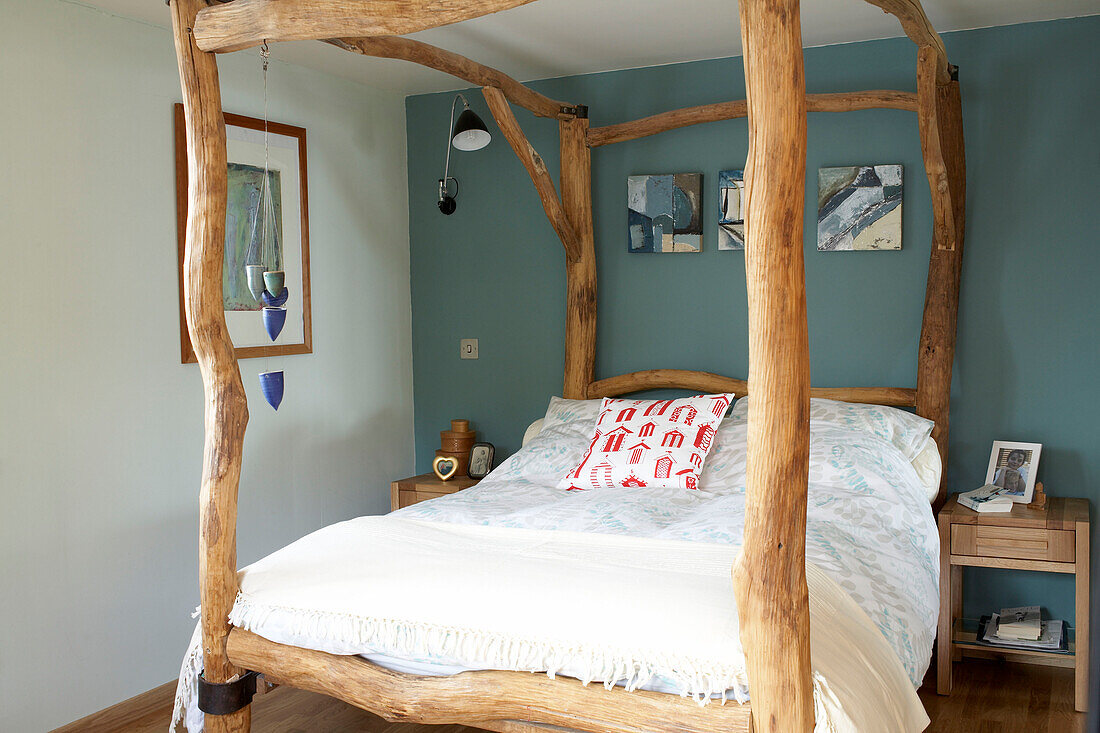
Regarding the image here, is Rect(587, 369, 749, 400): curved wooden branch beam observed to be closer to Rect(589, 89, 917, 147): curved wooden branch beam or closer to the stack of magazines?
Rect(589, 89, 917, 147): curved wooden branch beam

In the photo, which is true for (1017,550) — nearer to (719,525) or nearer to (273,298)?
(719,525)

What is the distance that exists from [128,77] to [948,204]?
2.82 m

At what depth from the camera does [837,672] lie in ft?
5.77

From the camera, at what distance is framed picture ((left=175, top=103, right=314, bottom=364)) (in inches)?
129

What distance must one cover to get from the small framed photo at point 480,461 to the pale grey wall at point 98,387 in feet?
2.60

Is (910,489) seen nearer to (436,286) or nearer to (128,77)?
(436,286)

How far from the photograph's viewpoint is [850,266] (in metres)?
3.65

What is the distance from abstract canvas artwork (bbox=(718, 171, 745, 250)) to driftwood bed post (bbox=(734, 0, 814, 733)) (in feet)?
7.24

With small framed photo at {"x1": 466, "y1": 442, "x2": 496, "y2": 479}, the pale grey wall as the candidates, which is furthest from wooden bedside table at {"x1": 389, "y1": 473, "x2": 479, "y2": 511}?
the pale grey wall

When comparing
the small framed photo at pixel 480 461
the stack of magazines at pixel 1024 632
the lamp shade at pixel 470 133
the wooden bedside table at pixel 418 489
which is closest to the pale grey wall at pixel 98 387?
the wooden bedside table at pixel 418 489

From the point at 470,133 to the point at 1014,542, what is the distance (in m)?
2.49

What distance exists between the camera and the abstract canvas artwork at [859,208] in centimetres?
355

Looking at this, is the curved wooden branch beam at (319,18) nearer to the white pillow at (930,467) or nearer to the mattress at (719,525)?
the mattress at (719,525)

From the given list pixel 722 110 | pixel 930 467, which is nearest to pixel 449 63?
pixel 722 110
